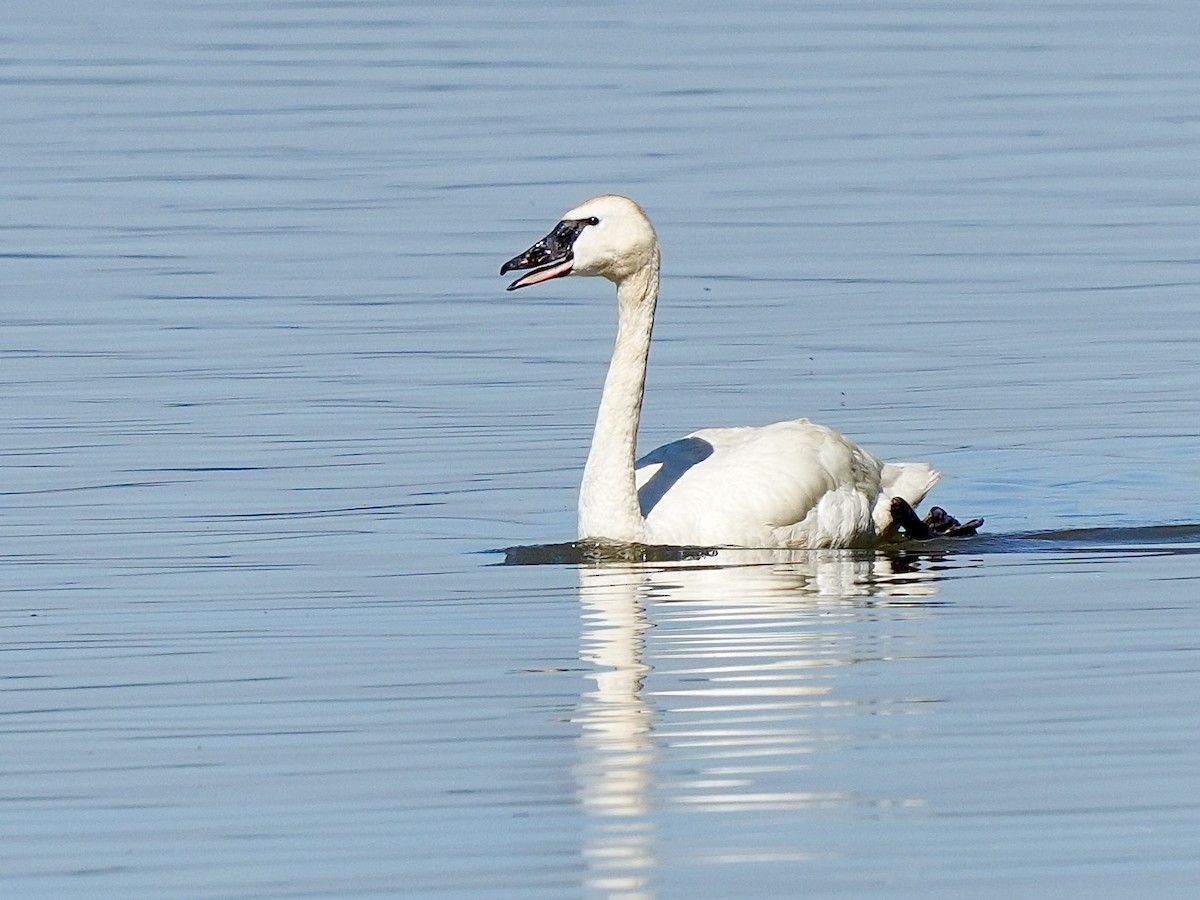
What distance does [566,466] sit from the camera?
14.2m

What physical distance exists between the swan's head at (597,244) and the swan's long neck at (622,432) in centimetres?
12

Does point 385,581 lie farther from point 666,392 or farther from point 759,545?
point 666,392

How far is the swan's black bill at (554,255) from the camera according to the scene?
1267 centimetres

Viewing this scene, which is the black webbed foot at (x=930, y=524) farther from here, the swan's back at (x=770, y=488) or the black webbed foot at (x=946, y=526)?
the swan's back at (x=770, y=488)

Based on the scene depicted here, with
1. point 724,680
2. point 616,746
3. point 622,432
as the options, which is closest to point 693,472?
point 622,432

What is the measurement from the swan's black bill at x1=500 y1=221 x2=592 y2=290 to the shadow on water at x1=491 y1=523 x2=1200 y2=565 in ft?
3.87

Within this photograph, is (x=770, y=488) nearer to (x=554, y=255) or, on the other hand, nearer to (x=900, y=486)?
→ (x=900, y=486)

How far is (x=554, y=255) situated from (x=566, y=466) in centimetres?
176

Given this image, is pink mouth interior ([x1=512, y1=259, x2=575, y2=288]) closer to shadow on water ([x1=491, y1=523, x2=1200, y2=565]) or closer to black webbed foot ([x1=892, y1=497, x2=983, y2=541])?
shadow on water ([x1=491, y1=523, x2=1200, y2=565])

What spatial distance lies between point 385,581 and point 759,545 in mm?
1692

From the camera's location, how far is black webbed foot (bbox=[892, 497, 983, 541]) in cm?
1295

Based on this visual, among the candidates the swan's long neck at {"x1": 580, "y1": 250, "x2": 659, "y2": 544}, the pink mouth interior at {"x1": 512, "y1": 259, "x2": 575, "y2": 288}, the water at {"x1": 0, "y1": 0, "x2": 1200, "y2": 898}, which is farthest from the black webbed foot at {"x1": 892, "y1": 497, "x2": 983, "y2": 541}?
the pink mouth interior at {"x1": 512, "y1": 259, "x2": 575, "y2": 288}

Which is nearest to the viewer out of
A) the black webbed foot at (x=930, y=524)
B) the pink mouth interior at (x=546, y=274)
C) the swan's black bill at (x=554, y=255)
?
the pink mouth interior at (x=546, y=274)

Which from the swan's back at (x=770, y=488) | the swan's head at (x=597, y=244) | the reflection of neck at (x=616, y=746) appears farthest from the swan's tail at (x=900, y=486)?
the reflection of neck at (x=616, y=746)
